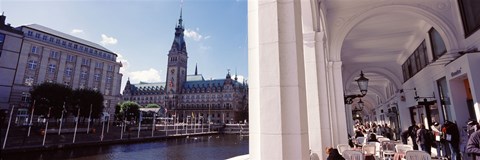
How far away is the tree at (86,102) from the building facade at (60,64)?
28.8 ft

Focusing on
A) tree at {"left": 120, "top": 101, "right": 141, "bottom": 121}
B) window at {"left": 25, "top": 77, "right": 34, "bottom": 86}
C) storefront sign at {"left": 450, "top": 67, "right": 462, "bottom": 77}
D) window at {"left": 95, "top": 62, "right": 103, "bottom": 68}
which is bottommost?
storefront sign at {"left": 450, "top": 67, "right": 462, "bottom": 77}

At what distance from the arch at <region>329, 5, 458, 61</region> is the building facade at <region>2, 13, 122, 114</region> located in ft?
146

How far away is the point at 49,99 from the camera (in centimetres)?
3284

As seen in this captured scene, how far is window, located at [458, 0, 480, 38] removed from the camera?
6.82 m

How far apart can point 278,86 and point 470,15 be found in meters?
8.03

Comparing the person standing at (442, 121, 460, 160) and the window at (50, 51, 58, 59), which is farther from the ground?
the window at (50, 51, 58, 59)

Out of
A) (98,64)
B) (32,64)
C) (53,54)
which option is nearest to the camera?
(32,64)

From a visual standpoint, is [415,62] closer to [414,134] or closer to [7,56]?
[414,134]

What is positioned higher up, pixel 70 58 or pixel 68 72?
pixel 70 58

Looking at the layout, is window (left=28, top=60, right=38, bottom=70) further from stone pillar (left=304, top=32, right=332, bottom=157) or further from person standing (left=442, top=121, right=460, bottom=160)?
person standing (left=442, top=121, right=460, bottom=160)

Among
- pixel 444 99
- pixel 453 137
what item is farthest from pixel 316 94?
pixel 444 99

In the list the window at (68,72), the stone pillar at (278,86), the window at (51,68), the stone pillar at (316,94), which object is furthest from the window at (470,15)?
the window at (68,72)

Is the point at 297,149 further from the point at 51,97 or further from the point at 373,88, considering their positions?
the point at 51,97

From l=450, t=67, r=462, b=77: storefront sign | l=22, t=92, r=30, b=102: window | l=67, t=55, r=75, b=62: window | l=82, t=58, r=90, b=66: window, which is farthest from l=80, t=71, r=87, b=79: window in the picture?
l=450, t=67, r=462, b=77: storefront sign
